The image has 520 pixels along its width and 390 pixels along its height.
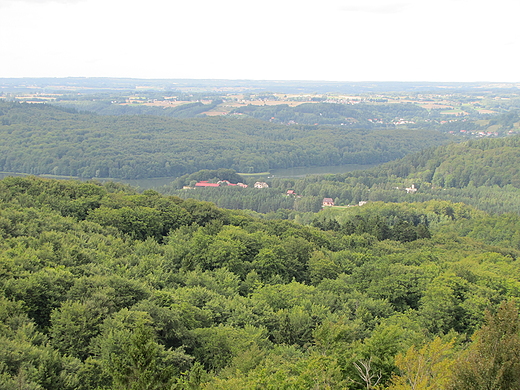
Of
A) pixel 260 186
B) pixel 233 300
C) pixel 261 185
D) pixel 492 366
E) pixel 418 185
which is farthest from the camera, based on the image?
pixel 261 185

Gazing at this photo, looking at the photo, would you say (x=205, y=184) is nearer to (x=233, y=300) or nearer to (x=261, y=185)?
(x=261, y=185)

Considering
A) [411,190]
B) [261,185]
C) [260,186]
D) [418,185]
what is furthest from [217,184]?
[418,185]

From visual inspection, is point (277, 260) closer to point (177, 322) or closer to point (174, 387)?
point (177, 322)

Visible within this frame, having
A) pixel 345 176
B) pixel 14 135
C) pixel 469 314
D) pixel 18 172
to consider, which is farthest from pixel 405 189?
pixel 14 135

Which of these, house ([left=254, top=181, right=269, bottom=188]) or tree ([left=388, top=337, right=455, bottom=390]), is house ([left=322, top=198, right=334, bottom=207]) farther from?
tree ([left=388, top=337, right=455, bottom=390])

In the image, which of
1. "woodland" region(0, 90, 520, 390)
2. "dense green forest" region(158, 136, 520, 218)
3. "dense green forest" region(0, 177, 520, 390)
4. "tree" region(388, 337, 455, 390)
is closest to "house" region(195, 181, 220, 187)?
"dense green forest" region(158, 136, 520, 218)

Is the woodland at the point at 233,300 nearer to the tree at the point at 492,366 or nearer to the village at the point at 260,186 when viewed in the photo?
the tree at the point at 492,366

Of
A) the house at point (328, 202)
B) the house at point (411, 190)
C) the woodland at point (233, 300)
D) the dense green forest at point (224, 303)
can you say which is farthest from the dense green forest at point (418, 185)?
the dense green forest at point (224, 303)
